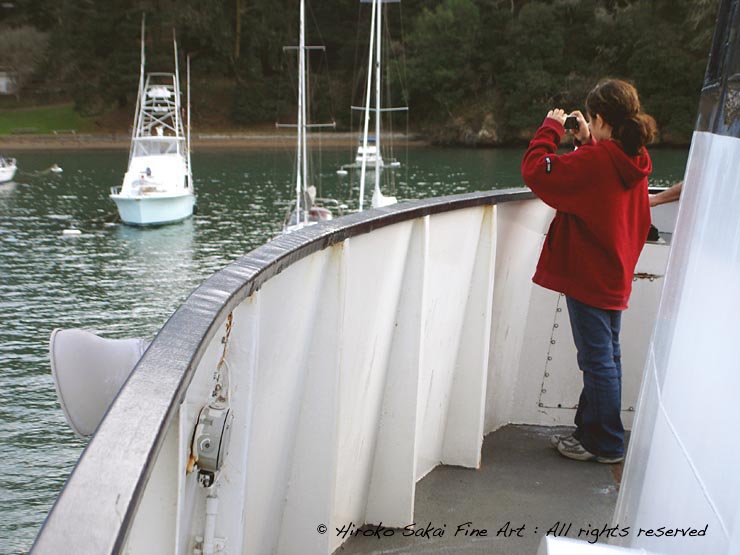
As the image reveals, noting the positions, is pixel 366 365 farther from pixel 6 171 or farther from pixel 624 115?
pixel 6 171

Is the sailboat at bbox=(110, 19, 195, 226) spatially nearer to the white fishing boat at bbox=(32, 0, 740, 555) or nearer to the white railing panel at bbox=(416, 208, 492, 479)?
the white fishing boat at bbox=(32, 0, 740, 555)

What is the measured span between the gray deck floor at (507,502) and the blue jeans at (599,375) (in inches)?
6.1

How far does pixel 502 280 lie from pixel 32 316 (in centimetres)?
1890

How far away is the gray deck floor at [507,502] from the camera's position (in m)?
3.24

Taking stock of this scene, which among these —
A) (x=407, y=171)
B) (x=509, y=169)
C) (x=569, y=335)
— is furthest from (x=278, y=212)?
(x=569, y=335)

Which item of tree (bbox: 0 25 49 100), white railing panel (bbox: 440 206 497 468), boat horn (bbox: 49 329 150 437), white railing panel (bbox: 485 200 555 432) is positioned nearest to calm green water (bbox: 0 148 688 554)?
white railing panel (bbox: 485 200 555 432)

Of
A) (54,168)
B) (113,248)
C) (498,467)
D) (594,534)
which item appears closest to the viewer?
(594,534)

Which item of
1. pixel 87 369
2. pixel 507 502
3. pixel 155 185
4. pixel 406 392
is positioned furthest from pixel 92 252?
pixel 87 369

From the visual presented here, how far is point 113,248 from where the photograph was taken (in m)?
30.4

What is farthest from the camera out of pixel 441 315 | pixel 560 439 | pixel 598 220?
pixel 560 439

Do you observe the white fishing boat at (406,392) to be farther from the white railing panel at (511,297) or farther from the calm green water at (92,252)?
the calm green water at (92,252)

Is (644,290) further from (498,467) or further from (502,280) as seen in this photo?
(498,467)

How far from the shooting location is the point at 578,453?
4.03 meters

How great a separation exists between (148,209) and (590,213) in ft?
108
